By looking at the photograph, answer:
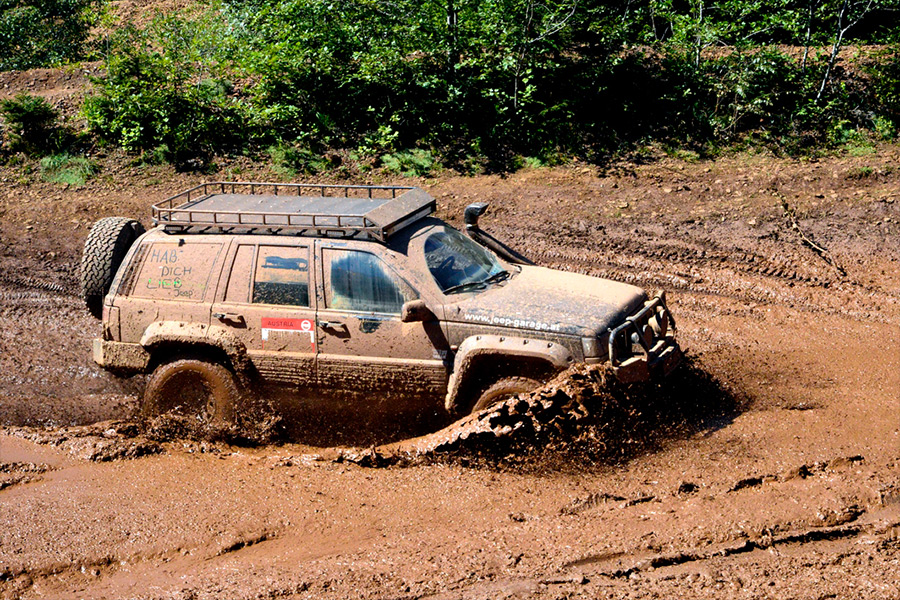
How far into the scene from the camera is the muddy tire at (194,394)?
671 cm

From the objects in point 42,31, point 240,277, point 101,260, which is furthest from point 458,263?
point 42,31

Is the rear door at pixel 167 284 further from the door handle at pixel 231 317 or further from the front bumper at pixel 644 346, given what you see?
the front bumper at pixel 644 346

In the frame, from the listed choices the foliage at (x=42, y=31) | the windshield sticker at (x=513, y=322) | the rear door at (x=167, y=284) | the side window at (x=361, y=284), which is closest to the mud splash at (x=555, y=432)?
the windshield sticker at (x=513, y=322)

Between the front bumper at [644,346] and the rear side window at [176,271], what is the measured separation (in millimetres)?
3208

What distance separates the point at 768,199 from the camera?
1170cm

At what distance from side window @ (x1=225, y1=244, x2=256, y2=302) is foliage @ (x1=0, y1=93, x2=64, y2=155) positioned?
940 cm

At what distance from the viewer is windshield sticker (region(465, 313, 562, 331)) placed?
603 cm

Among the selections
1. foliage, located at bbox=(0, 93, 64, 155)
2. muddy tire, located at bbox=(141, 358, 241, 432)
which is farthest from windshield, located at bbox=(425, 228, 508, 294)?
foliage, located at bbox=(0, 93, 64, 155)

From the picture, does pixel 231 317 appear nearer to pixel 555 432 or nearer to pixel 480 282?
pixel 480 282

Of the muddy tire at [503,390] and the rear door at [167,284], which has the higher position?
the rear door at [167,284]

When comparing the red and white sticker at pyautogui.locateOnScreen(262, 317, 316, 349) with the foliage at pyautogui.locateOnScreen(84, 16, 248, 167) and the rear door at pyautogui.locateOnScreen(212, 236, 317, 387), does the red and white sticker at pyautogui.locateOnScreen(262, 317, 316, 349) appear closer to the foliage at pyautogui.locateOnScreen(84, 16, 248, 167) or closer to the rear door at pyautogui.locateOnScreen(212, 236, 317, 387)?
the rear door at pyautogui.locateOnScreen(212, 236, 317, 387)

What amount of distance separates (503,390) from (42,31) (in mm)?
15888

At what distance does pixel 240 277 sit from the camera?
6609 millimetres

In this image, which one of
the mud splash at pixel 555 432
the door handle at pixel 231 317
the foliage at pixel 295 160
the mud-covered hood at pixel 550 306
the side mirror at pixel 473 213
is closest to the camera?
the mud splash at pixel 555 432
